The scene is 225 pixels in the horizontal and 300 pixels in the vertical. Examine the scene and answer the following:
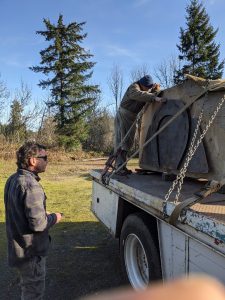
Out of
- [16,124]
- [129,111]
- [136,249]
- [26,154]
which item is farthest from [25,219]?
[16,124]

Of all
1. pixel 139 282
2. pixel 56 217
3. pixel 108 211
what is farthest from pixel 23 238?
pixel 108 211

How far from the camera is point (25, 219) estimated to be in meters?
3.34

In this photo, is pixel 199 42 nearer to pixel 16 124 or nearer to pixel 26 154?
pixel 16 124

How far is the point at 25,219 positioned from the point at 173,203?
1275mm

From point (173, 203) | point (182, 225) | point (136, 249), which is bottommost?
point (136, 249)

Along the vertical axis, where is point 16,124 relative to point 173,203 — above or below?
above

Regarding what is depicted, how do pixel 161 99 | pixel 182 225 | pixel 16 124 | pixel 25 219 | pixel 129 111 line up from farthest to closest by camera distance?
pixel 16 124, pixel 129 111, pixel 161 99, pixel 25 219, pixel 182 225

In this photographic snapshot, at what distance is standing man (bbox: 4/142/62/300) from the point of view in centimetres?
329

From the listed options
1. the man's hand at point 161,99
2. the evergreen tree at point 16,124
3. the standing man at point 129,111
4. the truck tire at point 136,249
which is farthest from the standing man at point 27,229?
the evergreen tree at point 16,124

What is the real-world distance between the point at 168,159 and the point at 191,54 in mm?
34617

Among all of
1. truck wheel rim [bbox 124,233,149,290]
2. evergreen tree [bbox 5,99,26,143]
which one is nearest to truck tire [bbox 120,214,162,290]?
truck wheel rim [bbox 124,233,149,290]

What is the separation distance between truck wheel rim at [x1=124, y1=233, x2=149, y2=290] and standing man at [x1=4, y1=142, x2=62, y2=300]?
43.2 inches

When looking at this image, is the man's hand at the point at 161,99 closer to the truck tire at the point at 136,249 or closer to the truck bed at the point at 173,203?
the truck bed at the point at 173,203

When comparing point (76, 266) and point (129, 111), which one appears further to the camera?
point (129, 111)
